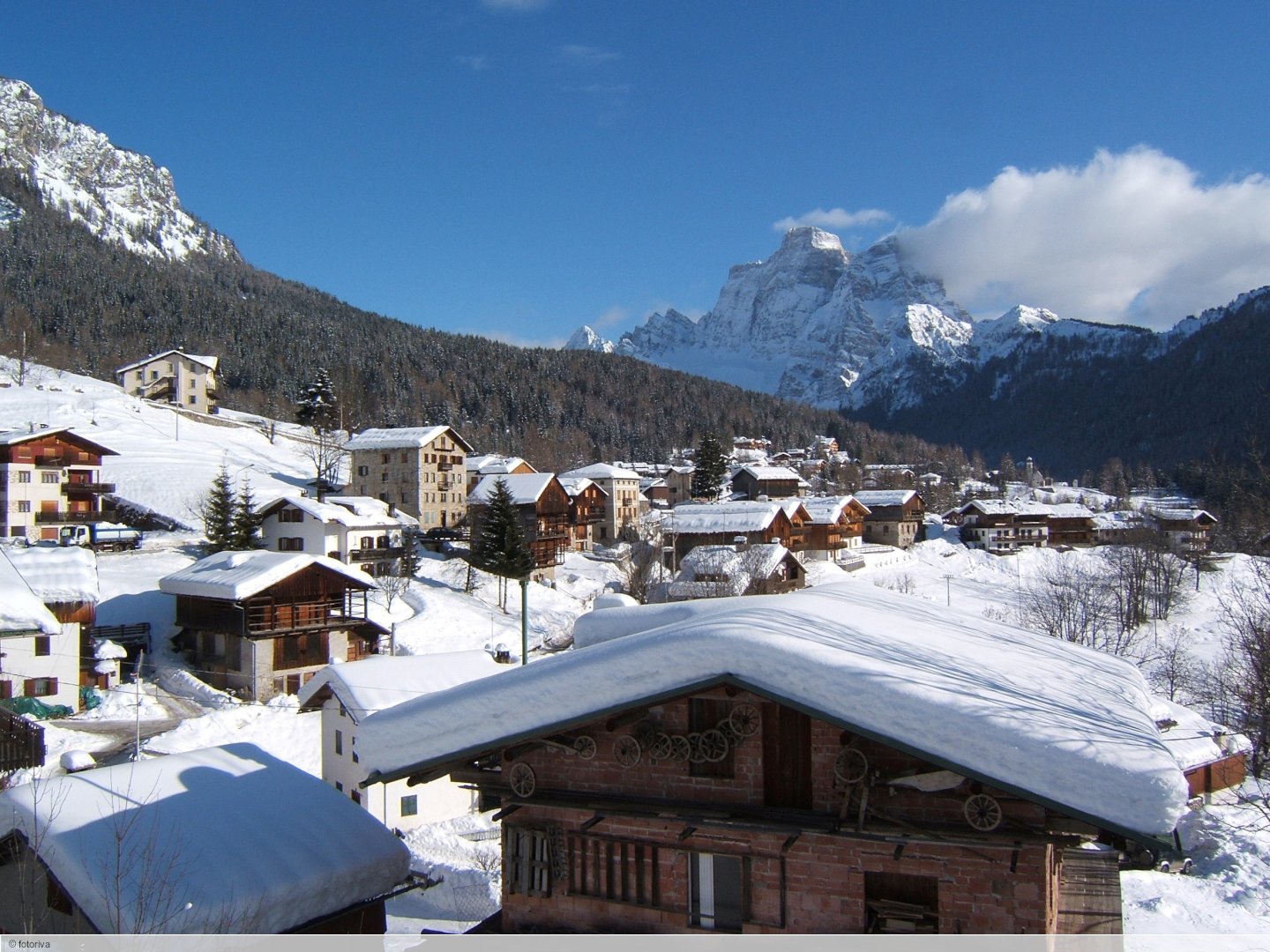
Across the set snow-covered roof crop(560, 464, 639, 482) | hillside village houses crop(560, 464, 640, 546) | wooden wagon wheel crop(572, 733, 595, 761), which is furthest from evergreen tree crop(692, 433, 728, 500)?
wooden wagon wheel crop(572, 733, 595, 761)

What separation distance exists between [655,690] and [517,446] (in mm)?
112128

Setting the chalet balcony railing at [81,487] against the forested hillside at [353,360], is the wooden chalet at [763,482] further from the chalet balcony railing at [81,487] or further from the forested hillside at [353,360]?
the chalet balcony railing at [81,487]

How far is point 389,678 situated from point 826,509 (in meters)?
51.5

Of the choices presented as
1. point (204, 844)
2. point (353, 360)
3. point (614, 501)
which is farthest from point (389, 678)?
point (353, 360)

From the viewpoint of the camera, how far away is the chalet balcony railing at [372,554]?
4706 cm

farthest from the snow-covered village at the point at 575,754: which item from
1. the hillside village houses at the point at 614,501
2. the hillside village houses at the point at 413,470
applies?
the hillside village houses at the point at 614,501

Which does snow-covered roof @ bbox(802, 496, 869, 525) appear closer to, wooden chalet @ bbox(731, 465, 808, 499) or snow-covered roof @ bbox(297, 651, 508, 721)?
wooden chalet @ bbox(731, 465, 808, 499)

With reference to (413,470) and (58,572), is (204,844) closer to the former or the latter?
(58,572)

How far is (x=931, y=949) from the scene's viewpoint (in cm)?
579

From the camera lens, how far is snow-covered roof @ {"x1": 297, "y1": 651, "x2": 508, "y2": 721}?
22.5 metres

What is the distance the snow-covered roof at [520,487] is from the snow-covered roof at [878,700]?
50997 mm

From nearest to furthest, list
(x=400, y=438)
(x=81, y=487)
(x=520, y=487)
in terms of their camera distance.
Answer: (x=81, y=487)
(x=520, y=487)
(x=400, y=438)

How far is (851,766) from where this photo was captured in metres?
6.09

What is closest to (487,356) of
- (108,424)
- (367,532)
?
(108,424)
